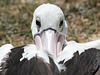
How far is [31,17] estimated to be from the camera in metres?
6.73

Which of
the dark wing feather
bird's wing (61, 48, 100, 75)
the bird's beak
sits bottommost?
bird's wing (61, 48, 100, 75)

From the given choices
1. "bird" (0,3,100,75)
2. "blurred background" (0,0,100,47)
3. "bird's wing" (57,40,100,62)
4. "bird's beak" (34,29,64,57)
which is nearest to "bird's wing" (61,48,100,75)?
"bird" (0,3,100,75)

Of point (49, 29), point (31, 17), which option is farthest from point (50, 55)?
point (31, 17)

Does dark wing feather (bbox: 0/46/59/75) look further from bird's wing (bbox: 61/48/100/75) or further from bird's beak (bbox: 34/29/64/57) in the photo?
bird's beak (bbox: 34/29/64/57)

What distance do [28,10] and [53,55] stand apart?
3.36m

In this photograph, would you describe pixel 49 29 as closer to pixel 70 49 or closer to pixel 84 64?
pixel 70 49

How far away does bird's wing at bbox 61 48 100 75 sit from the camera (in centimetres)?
334

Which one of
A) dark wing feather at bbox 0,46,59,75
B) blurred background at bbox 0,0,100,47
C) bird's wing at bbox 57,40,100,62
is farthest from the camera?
blurred background at bbox 0,0,100,47

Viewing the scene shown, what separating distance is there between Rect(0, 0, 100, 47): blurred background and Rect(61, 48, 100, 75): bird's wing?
90.4 inches

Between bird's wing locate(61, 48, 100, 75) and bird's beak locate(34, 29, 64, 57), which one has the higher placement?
bird's beak locate(34, 29, 64, 57)

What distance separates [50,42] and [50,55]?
240mm

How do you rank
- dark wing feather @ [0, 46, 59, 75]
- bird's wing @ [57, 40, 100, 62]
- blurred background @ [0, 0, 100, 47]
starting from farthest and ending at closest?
1. blurred background @ [0, 0, 100, 47]
2. bird's wing @ [57, 40, 100, 62]
3. dark wing feather @ [0, 46, 59, 75]

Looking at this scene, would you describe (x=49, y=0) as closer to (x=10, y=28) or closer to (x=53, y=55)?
(x=10, y=28)

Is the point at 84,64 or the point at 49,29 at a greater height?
the point at 49,29
